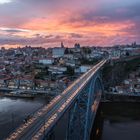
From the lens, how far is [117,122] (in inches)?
581

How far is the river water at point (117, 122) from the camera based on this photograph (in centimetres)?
1260

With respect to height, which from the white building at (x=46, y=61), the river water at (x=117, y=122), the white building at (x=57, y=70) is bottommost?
the river water at (x=117, y=122)

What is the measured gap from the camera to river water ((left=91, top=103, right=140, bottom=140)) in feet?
41.3

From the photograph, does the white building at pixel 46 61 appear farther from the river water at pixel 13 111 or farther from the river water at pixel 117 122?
the river water at pixel 117 122

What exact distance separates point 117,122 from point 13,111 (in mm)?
5385

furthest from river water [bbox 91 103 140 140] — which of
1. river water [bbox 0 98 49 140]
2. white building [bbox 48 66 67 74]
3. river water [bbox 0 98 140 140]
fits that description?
white building [bbox 48 66 67 74]

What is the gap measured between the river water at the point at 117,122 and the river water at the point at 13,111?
3264 mm

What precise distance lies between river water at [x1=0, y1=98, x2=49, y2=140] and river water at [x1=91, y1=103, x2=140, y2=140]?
3.26 metres

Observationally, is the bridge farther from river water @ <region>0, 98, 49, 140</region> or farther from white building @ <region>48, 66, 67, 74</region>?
white building @ <region>48, 66, 67, 74</region>

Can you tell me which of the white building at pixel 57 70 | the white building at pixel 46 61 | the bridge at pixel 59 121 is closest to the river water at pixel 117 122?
the bridge at pixel 59 121

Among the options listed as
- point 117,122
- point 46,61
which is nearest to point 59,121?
point 117,122

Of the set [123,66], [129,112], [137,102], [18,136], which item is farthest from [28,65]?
[18,136]

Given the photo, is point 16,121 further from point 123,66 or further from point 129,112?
point 123,66

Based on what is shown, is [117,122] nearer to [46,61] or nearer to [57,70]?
[57,70]
